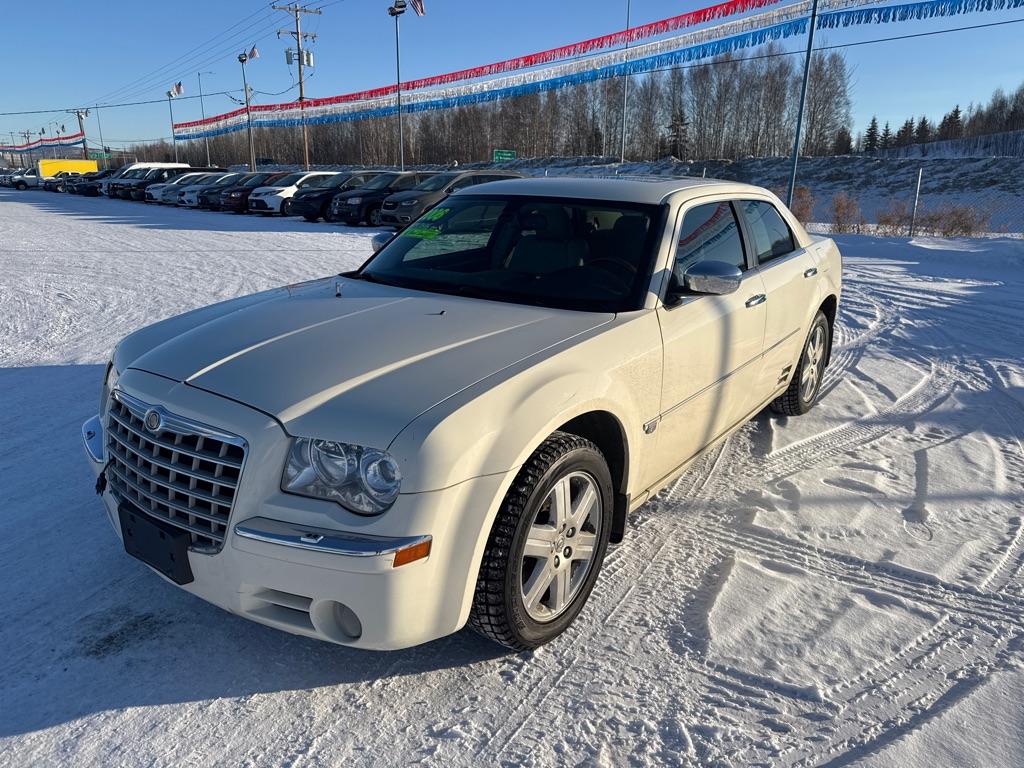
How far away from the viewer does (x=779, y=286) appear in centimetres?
439

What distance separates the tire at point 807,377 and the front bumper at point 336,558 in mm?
3349

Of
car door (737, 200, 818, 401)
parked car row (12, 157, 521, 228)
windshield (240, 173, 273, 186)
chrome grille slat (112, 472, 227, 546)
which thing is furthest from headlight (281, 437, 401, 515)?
windshield (240, 173, 273, 186)

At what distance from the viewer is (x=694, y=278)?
10.8ft

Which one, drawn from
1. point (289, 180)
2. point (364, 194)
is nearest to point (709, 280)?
point (364, 194)

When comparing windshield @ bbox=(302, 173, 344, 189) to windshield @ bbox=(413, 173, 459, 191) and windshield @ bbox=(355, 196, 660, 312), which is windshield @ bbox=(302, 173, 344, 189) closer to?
windshield @ bbox=(413, 173, 459, 191)

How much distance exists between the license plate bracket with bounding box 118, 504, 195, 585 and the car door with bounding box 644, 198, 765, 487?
1.82 meters

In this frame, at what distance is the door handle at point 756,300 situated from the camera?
395 cm

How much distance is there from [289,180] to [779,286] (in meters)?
22.3

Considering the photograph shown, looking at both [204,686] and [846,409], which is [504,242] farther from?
[846,409]

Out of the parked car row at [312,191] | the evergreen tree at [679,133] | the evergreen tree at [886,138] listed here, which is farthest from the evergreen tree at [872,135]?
the parked car row at [312,191]

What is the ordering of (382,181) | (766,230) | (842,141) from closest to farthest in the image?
(766,230) < (382,181) < (842,141)

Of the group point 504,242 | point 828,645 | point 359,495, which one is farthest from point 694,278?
point 359,495

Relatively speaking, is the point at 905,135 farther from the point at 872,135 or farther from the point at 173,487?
the point at 173,487

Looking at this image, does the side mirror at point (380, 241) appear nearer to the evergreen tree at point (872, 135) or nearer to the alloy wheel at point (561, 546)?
the alloy wheel at point (561, 546)
